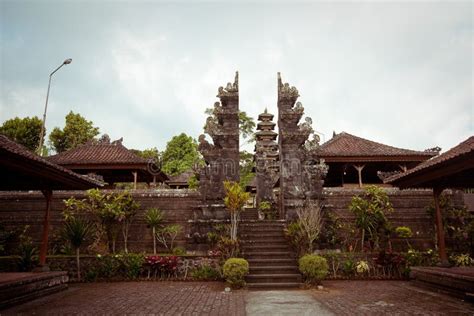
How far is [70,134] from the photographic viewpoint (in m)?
32.4

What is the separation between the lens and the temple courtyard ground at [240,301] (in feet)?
20.4

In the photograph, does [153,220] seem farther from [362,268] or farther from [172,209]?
[362,268]

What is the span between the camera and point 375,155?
63.2 ft

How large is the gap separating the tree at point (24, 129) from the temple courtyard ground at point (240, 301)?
2517cm

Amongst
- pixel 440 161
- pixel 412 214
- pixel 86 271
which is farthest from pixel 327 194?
pixel 86 271

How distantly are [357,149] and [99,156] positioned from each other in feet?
51.3

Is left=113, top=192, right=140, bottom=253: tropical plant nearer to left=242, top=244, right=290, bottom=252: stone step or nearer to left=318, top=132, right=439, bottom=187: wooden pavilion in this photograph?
left=242, top=244, right=290, bottom=252: stone step

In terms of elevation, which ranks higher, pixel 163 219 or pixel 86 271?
pixel 163 219

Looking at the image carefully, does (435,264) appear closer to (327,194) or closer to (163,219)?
(327,194)

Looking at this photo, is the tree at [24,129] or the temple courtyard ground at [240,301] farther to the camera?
the tree at [24,129]

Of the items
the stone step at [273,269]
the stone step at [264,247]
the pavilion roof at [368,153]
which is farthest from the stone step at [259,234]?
the pavilion roof at [368,153]

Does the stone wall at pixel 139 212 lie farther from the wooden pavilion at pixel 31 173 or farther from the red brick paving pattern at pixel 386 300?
the red brick paving pattern at pixel 386 300

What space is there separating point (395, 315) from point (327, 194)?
729cm

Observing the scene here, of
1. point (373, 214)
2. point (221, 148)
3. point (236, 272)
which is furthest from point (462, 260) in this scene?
point (221, 148)
